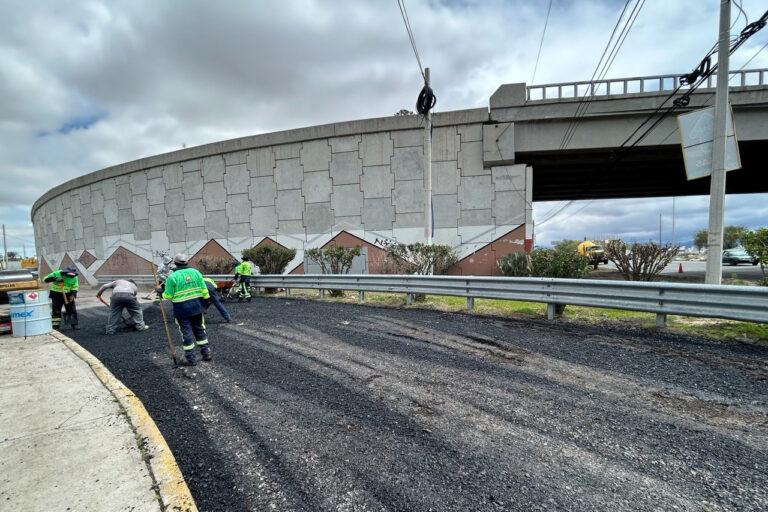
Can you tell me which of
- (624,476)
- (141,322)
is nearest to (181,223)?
(141,322)

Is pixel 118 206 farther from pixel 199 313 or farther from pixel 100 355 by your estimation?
pixel 199 313

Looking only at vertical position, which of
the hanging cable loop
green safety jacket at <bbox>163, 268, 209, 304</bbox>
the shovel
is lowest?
the shovel

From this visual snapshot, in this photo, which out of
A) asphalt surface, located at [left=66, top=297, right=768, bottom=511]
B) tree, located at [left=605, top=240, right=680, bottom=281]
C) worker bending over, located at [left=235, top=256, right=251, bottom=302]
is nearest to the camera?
asphalt surface, located at [left=66, top=297, right=768, bottom=511]

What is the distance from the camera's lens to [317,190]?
16.1m

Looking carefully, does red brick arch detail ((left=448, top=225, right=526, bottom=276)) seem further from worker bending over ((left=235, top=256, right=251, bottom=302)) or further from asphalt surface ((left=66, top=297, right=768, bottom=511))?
asphalt surface ((left=66, top=297, right=768, bottom=511))

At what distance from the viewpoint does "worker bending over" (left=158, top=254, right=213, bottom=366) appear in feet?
16.8

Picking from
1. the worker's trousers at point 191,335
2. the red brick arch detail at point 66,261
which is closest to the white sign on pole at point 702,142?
the worker's trousers at point 191,335

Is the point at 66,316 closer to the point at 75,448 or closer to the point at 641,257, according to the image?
the point at 75,448

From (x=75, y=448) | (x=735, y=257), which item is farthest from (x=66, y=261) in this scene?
(x=735, y=257)

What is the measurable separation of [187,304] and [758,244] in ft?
35.6

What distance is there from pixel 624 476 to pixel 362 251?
43.8 feet

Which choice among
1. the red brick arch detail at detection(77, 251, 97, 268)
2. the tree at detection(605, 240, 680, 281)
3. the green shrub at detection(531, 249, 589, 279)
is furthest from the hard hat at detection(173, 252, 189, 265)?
the red brick arch detail at detection(77, 251, 97, 268)

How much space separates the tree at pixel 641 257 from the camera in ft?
30.4

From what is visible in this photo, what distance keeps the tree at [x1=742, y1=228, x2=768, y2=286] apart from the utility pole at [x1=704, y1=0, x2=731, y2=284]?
847 mm
